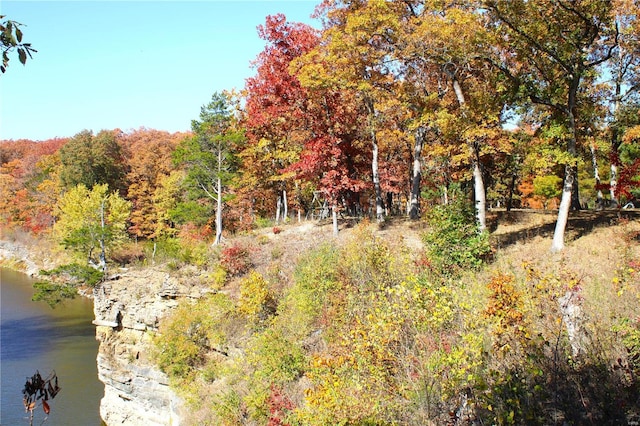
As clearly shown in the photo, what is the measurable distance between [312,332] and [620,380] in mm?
8915

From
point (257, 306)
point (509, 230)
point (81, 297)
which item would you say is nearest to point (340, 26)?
point (509, 230)

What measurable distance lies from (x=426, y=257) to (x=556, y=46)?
808cm

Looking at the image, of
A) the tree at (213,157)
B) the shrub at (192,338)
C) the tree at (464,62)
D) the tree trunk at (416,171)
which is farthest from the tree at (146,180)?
the tree at (464,62)

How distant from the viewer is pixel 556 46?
14.1 metres

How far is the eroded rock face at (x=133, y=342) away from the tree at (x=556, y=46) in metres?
16.0

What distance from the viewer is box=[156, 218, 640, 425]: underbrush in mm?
6223

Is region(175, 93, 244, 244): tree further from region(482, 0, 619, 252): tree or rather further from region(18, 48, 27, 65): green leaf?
region(18, 48, 27, 65): green leaf

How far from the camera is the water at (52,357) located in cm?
2202

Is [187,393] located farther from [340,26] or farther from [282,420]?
[340,26]

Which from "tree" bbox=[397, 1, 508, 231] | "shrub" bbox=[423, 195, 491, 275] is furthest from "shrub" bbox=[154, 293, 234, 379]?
"tree" bbox=[397, 1, 508, 231]

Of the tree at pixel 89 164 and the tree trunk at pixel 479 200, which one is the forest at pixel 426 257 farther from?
the tree at pixel 89 164

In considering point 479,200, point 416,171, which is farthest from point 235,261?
point 479,200

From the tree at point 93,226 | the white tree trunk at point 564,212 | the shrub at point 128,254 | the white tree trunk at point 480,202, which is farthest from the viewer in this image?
the shrub at point 128,254

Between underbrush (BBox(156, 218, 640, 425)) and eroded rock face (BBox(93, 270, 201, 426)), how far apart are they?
5.84 m
